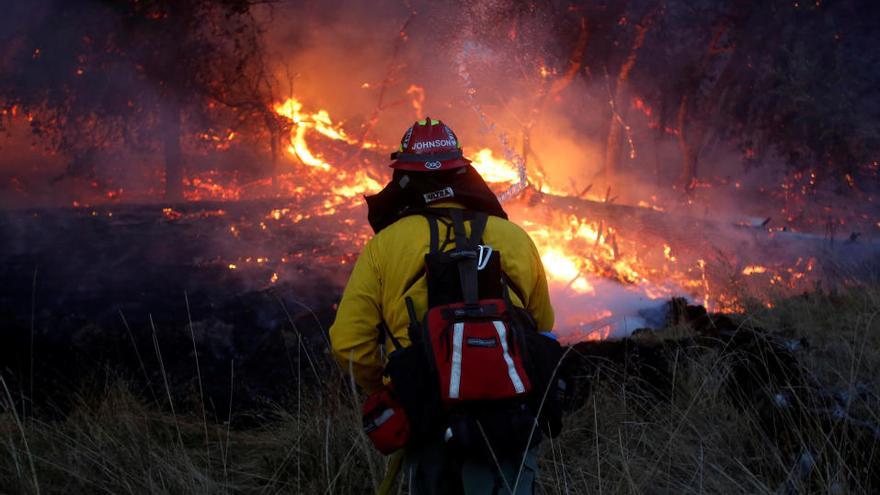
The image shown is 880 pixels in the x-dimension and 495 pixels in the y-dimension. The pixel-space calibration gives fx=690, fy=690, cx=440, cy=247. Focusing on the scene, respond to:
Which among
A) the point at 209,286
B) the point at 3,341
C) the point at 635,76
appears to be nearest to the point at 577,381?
the point at 209,286

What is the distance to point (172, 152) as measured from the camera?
12.5m

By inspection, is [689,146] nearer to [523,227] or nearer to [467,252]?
[523,227]

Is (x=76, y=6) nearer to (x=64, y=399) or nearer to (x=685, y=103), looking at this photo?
(x=64, y=399)

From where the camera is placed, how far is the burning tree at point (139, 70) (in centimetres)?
1016

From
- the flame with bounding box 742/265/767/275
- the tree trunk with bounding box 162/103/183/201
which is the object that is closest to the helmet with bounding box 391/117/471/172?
the flame with bounding box 742/265/767/275

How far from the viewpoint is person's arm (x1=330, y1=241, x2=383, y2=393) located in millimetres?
2355

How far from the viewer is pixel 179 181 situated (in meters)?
12.9

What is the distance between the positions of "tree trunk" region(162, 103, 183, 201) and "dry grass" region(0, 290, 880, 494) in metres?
8.65

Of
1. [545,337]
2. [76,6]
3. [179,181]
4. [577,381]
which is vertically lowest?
[577,381]

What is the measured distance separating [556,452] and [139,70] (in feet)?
32.7

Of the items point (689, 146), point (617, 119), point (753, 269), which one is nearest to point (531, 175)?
point (617, 119)

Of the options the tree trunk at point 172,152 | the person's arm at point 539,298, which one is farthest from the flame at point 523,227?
the person's arm at point 539,298

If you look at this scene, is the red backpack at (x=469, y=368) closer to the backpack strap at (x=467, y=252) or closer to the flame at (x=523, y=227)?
the backpack strap at (x=467, y=252)

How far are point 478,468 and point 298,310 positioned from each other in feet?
11.2
